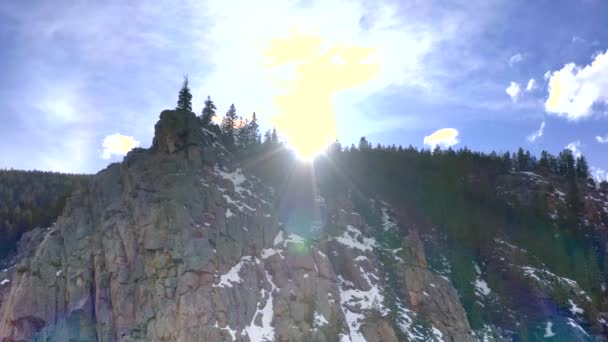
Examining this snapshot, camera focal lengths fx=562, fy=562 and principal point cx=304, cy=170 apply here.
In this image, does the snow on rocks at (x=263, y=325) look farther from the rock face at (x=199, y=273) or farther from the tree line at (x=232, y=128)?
the tree line at (x=232, y=128)

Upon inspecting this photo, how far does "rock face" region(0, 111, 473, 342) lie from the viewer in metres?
54.5

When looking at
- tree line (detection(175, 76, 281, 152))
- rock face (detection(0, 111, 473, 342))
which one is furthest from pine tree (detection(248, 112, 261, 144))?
rock face (detection(0, 111, 473, 342))

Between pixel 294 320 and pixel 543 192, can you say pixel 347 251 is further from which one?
pixel 543 192

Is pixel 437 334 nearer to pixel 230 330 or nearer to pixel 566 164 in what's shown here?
pixel 230 330

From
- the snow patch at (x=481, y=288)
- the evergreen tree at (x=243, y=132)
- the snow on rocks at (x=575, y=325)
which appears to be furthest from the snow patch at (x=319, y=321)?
the evergreen tree at (x=243, y=132)

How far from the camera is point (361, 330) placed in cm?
5703

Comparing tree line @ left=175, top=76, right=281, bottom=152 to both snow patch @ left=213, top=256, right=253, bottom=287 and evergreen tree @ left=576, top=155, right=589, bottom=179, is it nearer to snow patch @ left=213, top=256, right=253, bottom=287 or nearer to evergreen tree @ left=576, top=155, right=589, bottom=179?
snow patch @ left=213, top=256, right=253, bottom=287

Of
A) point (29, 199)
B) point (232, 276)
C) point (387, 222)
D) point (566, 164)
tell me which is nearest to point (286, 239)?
Answer: point (232, 276)

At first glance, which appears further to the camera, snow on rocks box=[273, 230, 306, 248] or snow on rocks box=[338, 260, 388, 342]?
snow on rocks box=[273, 230, 306, 248]

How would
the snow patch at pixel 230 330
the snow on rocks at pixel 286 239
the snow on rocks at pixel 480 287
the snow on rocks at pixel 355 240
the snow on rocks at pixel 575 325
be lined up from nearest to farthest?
the snow patch at pixel 230 330, the snow on rocks at pixel 286 239, the snow on rocks at pixel 575 325, the snow on rocks at pixel 355 240, the snow on rocks at pixel 480 287

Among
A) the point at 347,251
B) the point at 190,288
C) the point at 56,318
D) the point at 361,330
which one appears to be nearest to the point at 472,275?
the point at 347,251

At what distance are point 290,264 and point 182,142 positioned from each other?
67.4 ft

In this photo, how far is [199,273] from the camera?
55.7 m

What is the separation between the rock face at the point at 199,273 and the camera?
5453cm
